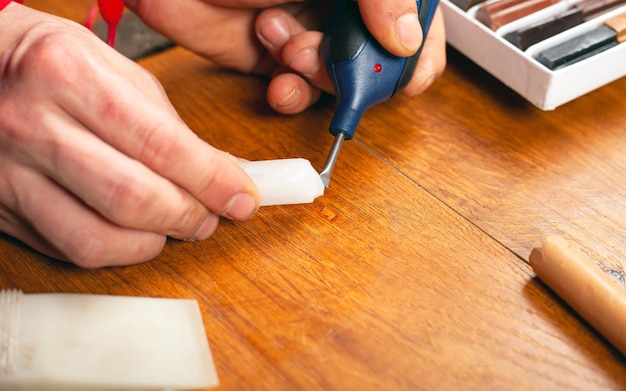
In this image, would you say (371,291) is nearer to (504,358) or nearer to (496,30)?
(504,358)

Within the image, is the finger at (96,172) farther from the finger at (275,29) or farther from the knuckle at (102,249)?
the finger at (275,29)

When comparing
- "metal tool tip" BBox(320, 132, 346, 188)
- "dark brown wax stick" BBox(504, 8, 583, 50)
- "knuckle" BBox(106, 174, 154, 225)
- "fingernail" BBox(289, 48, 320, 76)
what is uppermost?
"dark brown wax stick" BBox(504, 8, 583, 50)

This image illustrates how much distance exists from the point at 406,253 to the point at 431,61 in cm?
25

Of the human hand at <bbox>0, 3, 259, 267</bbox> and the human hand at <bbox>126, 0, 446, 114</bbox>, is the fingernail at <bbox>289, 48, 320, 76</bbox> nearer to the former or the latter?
the human hand at <bbox>126, 0, 446, 114</bbox>

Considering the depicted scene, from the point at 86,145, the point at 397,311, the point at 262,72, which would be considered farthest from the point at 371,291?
the point at 262,72

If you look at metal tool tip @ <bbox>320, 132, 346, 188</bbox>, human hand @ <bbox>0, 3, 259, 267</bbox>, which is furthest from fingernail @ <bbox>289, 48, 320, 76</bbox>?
human hand @ <bbox>0, 3, 259, 267</bbox>

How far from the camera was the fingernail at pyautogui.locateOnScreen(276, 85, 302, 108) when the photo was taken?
2.37 ft

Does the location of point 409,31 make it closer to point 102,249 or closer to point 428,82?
point 428,82

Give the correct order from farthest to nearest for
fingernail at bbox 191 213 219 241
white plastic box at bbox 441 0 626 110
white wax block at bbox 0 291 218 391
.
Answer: white plastic box at bbox 441 0 626 110 < fingernail at bbox 191 213 219 241 < white wax block at bbox 0 291 218 391

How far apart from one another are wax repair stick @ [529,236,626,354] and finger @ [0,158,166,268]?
313 mm

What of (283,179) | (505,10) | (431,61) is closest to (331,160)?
(283,179)

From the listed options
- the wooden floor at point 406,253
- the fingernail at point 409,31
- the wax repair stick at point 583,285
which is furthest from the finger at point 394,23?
the wax repair stick at point 583,285

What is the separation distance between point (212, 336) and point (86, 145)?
0.54 ft

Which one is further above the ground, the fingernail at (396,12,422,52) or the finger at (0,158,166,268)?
the fingernail at (396,12,422,52)
